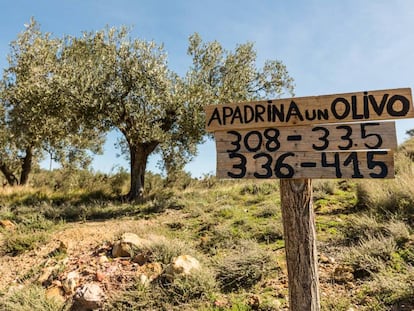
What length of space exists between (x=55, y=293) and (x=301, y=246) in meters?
4.35

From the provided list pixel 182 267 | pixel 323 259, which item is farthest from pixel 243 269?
pixel 323 259

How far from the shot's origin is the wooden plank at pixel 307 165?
10.0 ft

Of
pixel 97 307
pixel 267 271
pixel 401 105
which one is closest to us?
pixel 401 105

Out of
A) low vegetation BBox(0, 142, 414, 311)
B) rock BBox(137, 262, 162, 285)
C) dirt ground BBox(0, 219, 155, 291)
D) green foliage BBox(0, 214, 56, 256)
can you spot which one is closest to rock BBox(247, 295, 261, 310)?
low vegetation BBox(0, 142, 414, 311)

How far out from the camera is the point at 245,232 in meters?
7.54

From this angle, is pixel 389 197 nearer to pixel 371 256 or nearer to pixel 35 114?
pixel 371 256

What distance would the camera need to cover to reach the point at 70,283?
551cm

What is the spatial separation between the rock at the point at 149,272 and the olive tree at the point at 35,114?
8.40 metres

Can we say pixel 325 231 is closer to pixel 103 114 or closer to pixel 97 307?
pixel 97 307

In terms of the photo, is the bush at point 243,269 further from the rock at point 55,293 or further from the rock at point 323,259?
the rock at point 55,293

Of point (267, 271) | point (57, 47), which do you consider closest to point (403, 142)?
point (267, 271)

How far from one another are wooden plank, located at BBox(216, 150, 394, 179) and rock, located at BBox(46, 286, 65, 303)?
12.2 ft

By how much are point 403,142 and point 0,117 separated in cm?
2224

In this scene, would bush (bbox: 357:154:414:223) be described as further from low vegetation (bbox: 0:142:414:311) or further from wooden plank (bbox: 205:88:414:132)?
wooden plank (bbox: 205:88:414:132)
